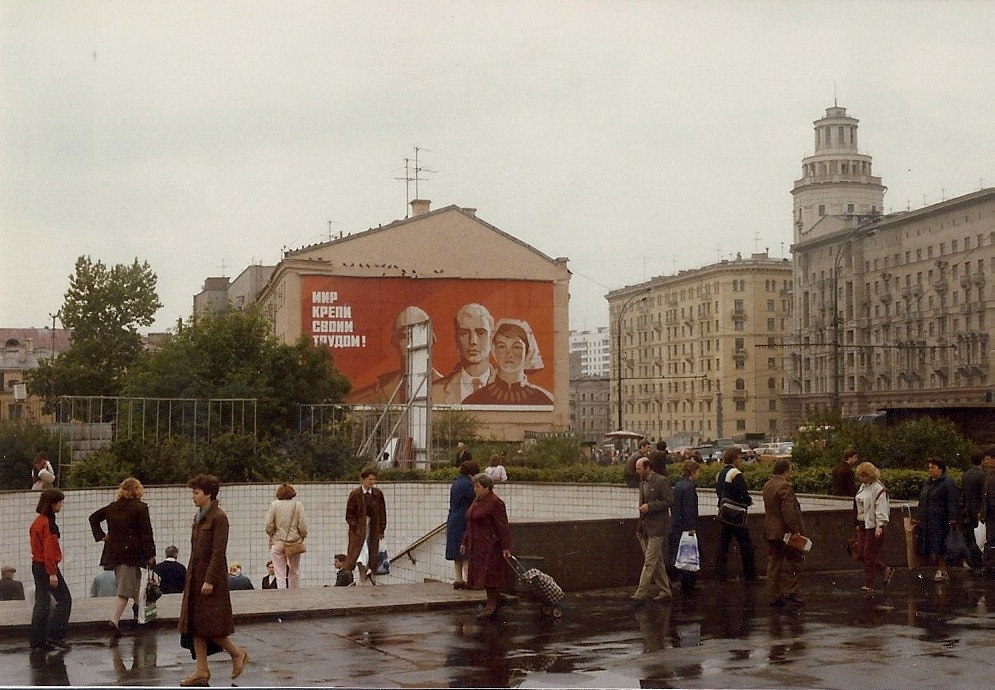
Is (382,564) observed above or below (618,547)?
below

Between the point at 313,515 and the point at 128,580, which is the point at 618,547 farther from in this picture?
the point at 313,515

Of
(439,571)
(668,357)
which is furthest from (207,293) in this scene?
(439,571)

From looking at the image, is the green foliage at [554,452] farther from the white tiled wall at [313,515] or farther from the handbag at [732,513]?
the handbag at [732,513]

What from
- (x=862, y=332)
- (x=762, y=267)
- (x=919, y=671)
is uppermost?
(x=762, y=267)

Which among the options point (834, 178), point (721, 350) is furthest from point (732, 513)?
point (834, 178)

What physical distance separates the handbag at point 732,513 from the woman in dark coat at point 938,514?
2418 millimetres

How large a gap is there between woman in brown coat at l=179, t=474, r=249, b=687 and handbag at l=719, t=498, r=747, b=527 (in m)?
8.30

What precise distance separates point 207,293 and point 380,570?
101988 mm

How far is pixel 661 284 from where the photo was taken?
14412 centimetres

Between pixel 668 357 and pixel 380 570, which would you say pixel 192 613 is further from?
pixel 668 357

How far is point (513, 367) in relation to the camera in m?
78.2

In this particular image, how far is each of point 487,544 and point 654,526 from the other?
250 cm

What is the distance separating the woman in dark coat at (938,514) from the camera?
59.3ft

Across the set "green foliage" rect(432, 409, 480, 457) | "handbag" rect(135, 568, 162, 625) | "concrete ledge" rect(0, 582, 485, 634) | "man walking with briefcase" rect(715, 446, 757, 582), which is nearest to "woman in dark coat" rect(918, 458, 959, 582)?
"man walking with briefcase" rect(715, 446, 757, 582)
